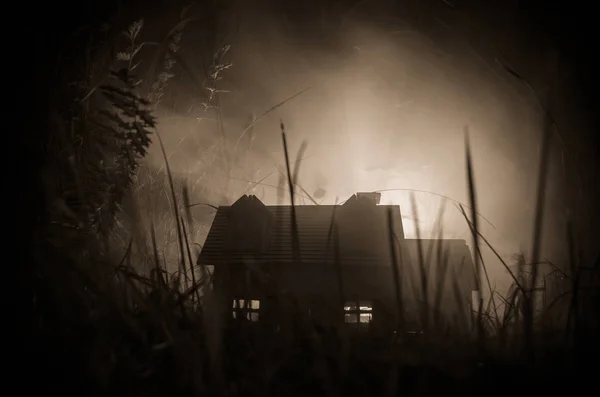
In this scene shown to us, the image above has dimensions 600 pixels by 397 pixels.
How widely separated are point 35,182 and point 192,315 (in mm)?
729

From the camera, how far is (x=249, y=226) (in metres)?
3.36

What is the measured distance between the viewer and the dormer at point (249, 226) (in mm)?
3080

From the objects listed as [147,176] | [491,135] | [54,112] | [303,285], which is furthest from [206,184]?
[54,112]

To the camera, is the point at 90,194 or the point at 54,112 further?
the point at 90,194

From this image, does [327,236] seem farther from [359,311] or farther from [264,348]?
[264,348]

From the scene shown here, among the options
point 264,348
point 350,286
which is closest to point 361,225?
point 350,286

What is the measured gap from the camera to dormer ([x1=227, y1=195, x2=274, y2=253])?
3080 millimetres

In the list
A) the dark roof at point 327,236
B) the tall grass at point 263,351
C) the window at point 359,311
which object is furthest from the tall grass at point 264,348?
the dark roof at point 327,236

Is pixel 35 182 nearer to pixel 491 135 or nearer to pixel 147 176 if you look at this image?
pixel 147 176

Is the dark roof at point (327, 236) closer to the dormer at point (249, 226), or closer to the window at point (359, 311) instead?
the dormer at point (249, 226)

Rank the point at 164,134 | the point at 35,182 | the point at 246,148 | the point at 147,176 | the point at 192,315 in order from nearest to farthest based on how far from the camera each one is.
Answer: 1. the point at 192,315
2. the point at 35,182
3. the point at 147,176
4. the point at 164,134
5. the point at 246,148

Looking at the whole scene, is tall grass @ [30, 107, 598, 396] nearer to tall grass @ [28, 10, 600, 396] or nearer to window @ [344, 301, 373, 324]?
tall grass @ [28, 10, 600, 396]

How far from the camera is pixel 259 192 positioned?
6012 mm

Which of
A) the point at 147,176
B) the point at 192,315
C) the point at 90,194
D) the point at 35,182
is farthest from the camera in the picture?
the point at 147,176
